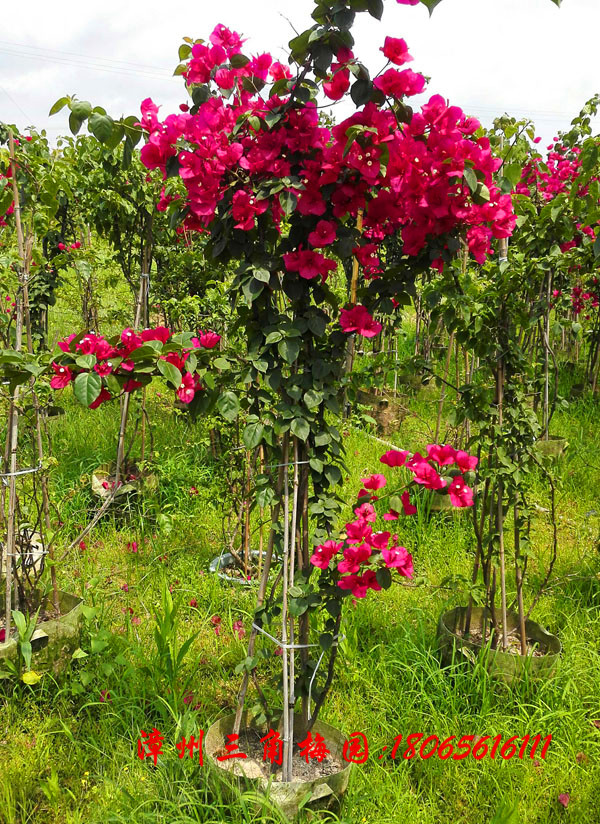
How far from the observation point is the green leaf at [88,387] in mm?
1376

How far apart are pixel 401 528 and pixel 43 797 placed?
205cm

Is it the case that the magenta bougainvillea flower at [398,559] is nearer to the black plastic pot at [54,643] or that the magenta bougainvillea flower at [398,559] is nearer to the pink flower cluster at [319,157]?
the pink flower cluster at [319,157]

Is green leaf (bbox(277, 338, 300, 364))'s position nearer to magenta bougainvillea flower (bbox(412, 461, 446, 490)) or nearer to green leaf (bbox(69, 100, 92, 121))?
magenta bougainvillea flower (bbox(412, 461, 446, 490))

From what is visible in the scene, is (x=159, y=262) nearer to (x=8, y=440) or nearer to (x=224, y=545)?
(x=224, y=545)

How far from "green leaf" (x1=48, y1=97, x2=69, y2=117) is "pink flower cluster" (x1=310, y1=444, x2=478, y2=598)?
3.62 ft

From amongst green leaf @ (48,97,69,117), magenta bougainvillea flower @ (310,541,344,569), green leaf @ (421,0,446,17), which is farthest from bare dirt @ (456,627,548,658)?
green leaf @ (48,97,69,117)

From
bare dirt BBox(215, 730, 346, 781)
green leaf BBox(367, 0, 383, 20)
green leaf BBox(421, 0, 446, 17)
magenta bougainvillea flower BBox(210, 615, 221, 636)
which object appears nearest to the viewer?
green leaf BBox(421, 0, 446, 17)

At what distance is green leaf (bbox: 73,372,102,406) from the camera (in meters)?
1.38

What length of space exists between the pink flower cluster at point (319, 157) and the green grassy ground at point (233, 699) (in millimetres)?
1337

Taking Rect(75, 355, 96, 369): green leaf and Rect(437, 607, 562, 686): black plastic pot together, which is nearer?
Rect(75, 355, 96, 369): green leaf

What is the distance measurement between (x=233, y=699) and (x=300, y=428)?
1.20 m

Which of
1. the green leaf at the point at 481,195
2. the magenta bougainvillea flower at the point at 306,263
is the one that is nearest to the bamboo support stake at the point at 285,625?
the magenta bougainvillea flower at the point at 306,263

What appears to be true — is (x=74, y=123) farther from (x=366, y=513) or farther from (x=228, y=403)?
(x=366, y=513)

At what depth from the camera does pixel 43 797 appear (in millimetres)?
1960
